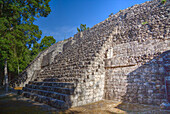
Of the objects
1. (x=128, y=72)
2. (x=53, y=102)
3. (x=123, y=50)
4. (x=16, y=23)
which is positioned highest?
(x=16, y=23)

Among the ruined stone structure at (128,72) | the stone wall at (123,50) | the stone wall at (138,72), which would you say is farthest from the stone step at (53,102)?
the stone wall at (138,72)

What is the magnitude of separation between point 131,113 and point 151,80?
1916mm

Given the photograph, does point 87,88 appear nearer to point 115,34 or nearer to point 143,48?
point 143,48

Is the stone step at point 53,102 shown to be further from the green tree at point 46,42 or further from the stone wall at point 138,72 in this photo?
the green tree at point 46,42

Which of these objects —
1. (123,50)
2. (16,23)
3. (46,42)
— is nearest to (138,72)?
(123,50)

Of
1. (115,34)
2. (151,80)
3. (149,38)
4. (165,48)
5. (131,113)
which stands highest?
(115,34)

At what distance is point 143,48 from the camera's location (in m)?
5.91

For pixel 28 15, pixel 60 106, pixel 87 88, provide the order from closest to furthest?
pixel 60 106, pixel 87 88, pixel 28 15

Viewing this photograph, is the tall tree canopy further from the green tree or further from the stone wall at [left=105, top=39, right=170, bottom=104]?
the green tree

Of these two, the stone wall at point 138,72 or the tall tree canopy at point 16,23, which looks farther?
the tall tree canopy at point 16,23

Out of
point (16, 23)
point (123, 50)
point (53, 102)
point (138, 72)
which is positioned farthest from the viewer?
point (16, 23)

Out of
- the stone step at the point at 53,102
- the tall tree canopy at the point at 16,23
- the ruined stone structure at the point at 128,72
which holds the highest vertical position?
the tall tree canopy at the point at 16,23

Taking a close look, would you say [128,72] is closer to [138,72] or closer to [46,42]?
[138,72]

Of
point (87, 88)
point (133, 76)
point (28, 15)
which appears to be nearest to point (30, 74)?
point (28, 15)
